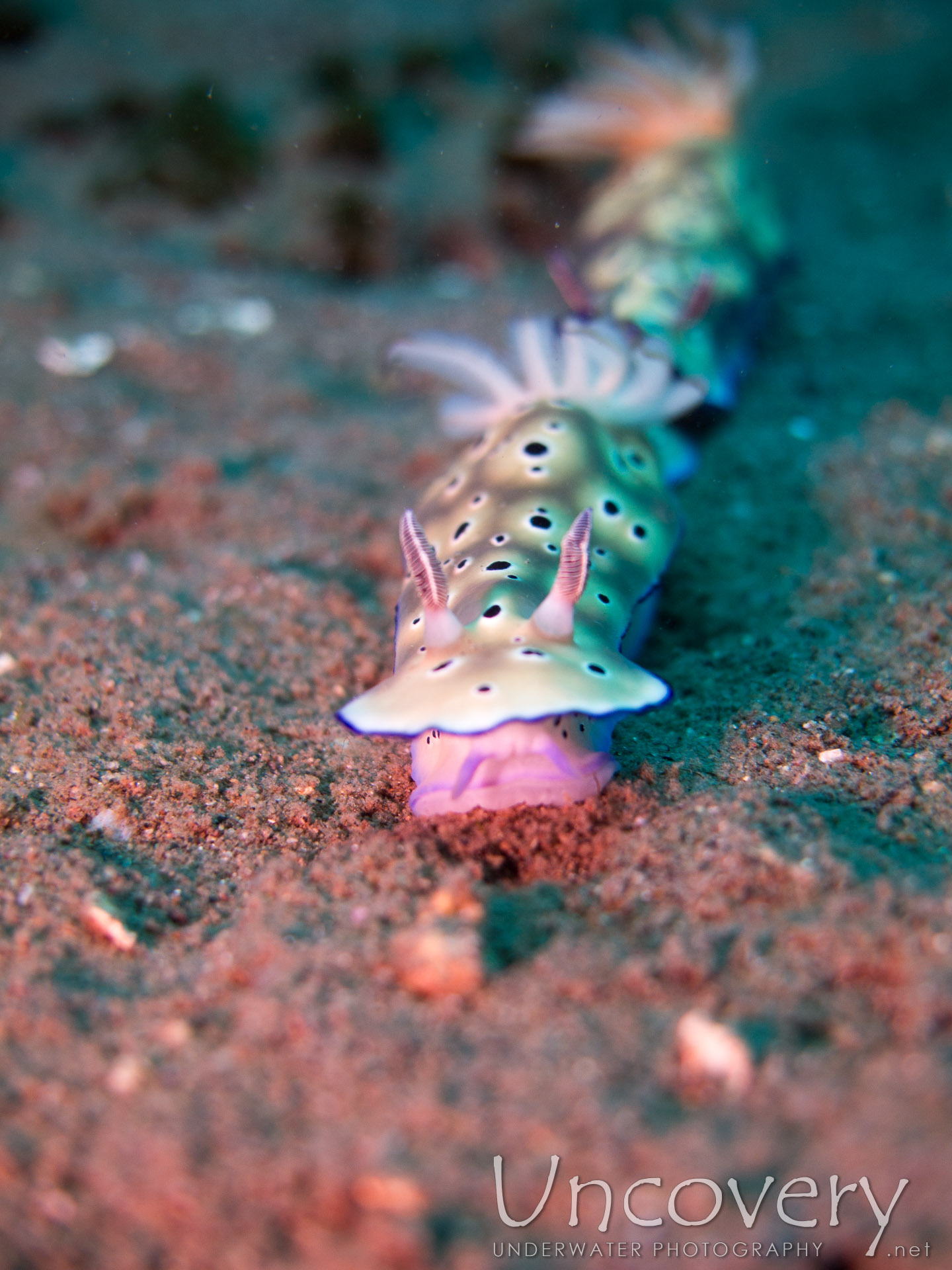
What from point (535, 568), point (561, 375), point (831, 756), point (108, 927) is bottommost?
point (108, 927)

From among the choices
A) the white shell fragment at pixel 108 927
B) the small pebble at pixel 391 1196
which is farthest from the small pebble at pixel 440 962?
the white shell fragment at pixel 108 927

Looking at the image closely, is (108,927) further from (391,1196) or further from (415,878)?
(391,1196)

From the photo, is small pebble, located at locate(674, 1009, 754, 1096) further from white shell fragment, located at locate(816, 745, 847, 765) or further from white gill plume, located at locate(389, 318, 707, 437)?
white gill plume, located at locate(389, 318, 707, 437)

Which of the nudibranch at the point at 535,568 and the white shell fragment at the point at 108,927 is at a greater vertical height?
the nudibranch at the point at 535,568

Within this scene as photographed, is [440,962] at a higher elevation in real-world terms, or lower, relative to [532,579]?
lower

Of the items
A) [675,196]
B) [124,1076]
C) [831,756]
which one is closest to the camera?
[124,1076]

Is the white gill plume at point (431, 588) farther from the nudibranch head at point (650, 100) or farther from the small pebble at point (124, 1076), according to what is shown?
the nudibranch head at point (650, 100)

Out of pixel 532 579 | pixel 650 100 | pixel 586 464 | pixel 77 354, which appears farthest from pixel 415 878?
pixel 650 100
